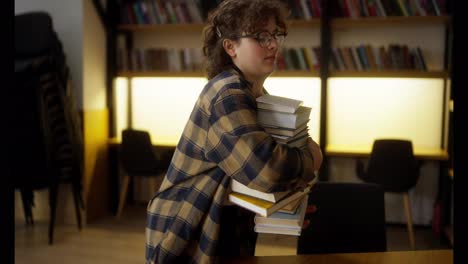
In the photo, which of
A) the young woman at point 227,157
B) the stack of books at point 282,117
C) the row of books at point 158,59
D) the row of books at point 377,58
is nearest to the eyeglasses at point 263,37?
the young woman at point 227,157

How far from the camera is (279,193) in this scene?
117 cm

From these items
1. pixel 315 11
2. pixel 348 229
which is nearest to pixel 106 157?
pixel 315 11

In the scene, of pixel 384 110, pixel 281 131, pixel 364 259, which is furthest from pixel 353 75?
pixel 281 131

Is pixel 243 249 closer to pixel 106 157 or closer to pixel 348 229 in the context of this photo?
pixel 348 229

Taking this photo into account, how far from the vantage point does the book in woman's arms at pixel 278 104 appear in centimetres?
115

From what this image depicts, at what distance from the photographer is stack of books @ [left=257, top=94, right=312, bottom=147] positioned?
1163 millimetres

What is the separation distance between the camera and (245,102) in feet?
3.88

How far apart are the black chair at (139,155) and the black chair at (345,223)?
2.66 m

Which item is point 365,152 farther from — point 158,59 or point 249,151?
point 249,151

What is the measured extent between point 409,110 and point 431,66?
0.42 m

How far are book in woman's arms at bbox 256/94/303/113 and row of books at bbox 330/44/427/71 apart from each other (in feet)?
10.8

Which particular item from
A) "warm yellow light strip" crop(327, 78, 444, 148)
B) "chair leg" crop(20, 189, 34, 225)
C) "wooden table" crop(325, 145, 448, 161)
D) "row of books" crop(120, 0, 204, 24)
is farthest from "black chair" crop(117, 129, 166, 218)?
"warm yellow light strip" crop(327, 78, 444, 148)

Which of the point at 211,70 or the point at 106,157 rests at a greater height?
the point at 211,70

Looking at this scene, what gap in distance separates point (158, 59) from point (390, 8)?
2140 mm
